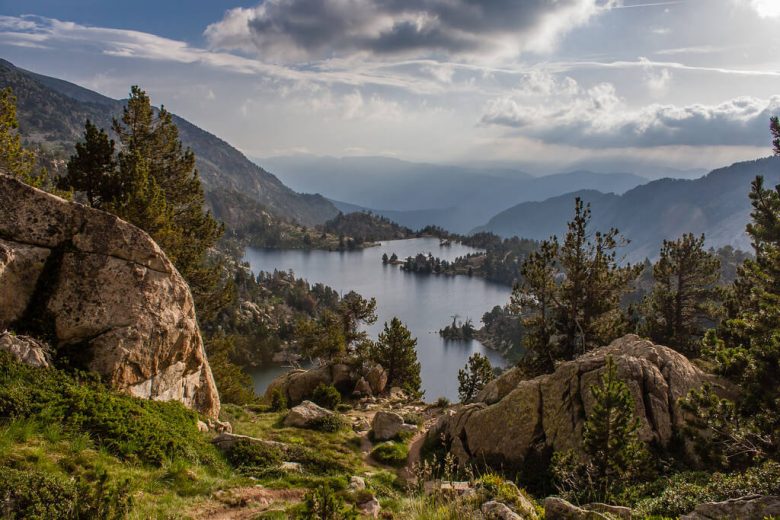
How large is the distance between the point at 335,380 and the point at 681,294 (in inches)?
1153

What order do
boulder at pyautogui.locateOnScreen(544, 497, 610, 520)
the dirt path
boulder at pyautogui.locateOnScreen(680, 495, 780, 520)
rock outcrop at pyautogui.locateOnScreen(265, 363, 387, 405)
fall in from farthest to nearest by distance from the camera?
rock outcrop at pyautogui.locateOnScreen(265, 363, 387, 405), the dirt path, boulder at pyautogui.locateOnScreen(680, 495, 780, 520), boulder at pyautogui.locateOnScreen(544, 497, 610, 520)

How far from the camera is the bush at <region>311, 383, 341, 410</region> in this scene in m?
34.8

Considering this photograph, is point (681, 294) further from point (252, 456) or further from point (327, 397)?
point (252, 456)

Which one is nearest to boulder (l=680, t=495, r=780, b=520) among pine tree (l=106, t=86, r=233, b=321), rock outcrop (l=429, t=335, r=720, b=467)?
rock outcrop (l=429, t=335, r=720, b=467)

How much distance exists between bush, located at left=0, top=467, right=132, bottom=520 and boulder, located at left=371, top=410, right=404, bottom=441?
1989 cm

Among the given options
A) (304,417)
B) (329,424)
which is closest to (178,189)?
(304,417)

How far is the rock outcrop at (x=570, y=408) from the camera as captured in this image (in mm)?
17172

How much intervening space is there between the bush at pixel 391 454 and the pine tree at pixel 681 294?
22.0 meters

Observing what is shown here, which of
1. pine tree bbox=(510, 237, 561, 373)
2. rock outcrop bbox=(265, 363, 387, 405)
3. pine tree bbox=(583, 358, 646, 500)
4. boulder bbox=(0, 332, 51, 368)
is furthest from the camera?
rock outcrop bbox=(265, 363, 387, 405)

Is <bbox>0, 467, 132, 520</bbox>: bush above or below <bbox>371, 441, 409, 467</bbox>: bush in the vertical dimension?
above

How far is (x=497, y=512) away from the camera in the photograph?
7.36 metres

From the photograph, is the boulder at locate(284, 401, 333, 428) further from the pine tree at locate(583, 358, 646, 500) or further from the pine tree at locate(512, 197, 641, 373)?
the pine tree at locate(583, 358, 646, 500)

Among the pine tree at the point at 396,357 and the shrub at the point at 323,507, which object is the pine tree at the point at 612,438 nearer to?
the shrub at the point at 323,507

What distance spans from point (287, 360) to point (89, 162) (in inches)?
4325
